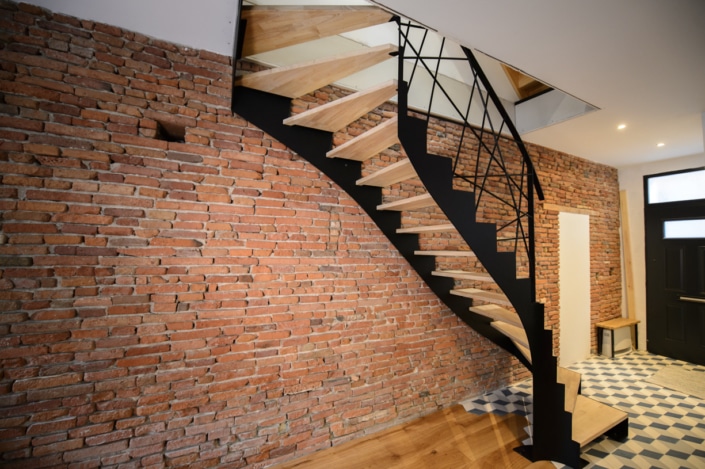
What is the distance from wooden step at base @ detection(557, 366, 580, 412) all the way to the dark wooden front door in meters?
3.31

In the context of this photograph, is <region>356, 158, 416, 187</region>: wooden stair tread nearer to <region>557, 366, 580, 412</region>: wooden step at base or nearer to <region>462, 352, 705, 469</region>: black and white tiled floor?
<region>557, 366, 580, 412</region>: wooden step at base

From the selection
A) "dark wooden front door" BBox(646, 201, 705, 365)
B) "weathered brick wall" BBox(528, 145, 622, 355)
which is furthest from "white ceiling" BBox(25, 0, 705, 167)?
"dark wooden front door" BBox(646, 201, 705, 365)

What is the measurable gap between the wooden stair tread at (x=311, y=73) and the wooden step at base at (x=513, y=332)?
2.62 metres

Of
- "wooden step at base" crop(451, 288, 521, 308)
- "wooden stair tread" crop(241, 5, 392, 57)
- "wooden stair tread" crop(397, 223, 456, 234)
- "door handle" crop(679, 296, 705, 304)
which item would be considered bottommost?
"door handle" crop(679, 296, 705, 304)

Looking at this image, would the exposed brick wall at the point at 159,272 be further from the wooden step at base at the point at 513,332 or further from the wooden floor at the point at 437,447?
the wooden step at base at the point at 513,332

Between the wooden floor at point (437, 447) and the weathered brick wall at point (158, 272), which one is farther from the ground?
the weathered brick wall at point (158, 272)

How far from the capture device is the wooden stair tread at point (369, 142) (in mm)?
2103

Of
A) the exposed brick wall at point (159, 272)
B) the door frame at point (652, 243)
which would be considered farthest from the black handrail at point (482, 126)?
the door frame at point (652, 243)

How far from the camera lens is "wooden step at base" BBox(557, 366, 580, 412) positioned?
295cm

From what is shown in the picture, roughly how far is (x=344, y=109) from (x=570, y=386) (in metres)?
3.61

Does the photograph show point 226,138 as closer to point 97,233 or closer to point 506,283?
point 97,233

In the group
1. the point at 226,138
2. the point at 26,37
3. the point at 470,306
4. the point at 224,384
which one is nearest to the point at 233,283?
the point at 224,384

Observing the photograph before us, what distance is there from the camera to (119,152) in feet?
7.22

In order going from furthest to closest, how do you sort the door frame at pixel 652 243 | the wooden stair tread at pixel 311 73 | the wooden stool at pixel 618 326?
the door frame at pixel 652 243, the wooden stool at pixel 618 326, the wooden stair tread at pixel 311 73
